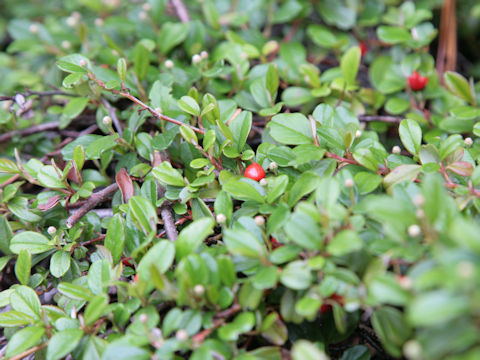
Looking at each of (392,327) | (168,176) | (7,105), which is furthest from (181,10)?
(392,327)

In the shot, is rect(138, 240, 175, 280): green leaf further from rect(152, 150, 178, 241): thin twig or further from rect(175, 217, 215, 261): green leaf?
rect(152, 150, 178, 241): thin twig

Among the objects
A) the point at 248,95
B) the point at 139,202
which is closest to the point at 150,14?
the point at 248,95

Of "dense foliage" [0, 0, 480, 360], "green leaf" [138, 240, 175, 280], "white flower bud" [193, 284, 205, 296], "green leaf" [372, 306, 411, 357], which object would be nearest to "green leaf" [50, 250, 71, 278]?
"dense foliage" [0, 0, 480, 360]

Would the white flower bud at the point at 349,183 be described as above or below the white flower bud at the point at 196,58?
below

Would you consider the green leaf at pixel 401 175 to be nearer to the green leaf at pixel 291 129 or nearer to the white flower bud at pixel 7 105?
the green leaf at pixel 291 129

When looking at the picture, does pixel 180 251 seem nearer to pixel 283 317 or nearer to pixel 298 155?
pixel 283 317

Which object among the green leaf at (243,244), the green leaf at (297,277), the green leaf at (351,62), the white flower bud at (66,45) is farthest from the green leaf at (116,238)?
the white flower bud at (66,45)
